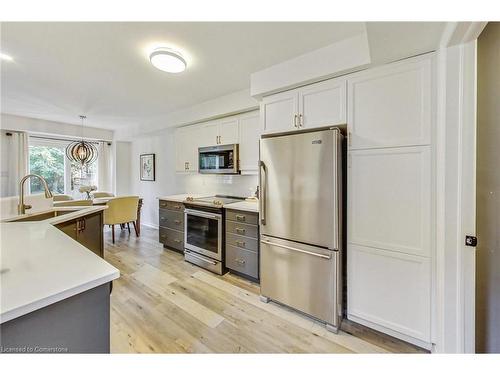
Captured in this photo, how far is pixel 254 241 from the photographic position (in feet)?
8.08

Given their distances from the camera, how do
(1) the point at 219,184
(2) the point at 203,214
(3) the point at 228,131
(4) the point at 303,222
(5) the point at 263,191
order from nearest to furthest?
1. (4) the point at 303,222
2. (5) the point at 263,191
3. (2) the point at 203,214
4. (3) the point at 228,131
5. (1) the point at 219,184

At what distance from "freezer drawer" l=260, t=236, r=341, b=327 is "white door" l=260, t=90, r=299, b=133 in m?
1.10

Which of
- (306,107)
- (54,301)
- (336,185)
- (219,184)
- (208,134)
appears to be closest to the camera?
(54,301)

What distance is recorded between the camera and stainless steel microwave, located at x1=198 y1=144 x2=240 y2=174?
3041mm

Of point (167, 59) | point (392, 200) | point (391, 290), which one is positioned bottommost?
point (391, 290)

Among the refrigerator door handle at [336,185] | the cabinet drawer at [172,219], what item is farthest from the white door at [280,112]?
the cabinet drawer at [172,219]

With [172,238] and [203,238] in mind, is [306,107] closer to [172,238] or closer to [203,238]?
[203,238]

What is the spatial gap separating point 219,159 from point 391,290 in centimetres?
249

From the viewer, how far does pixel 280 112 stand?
85.5 inches

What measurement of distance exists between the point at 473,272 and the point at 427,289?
0.30 metres

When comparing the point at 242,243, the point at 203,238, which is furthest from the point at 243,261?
the point at 203,238

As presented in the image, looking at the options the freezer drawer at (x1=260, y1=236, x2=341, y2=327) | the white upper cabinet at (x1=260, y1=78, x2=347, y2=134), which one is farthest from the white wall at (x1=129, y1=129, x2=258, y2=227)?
the freezer drawer at (x1=260, y1=236, x2=341, y2=327)
